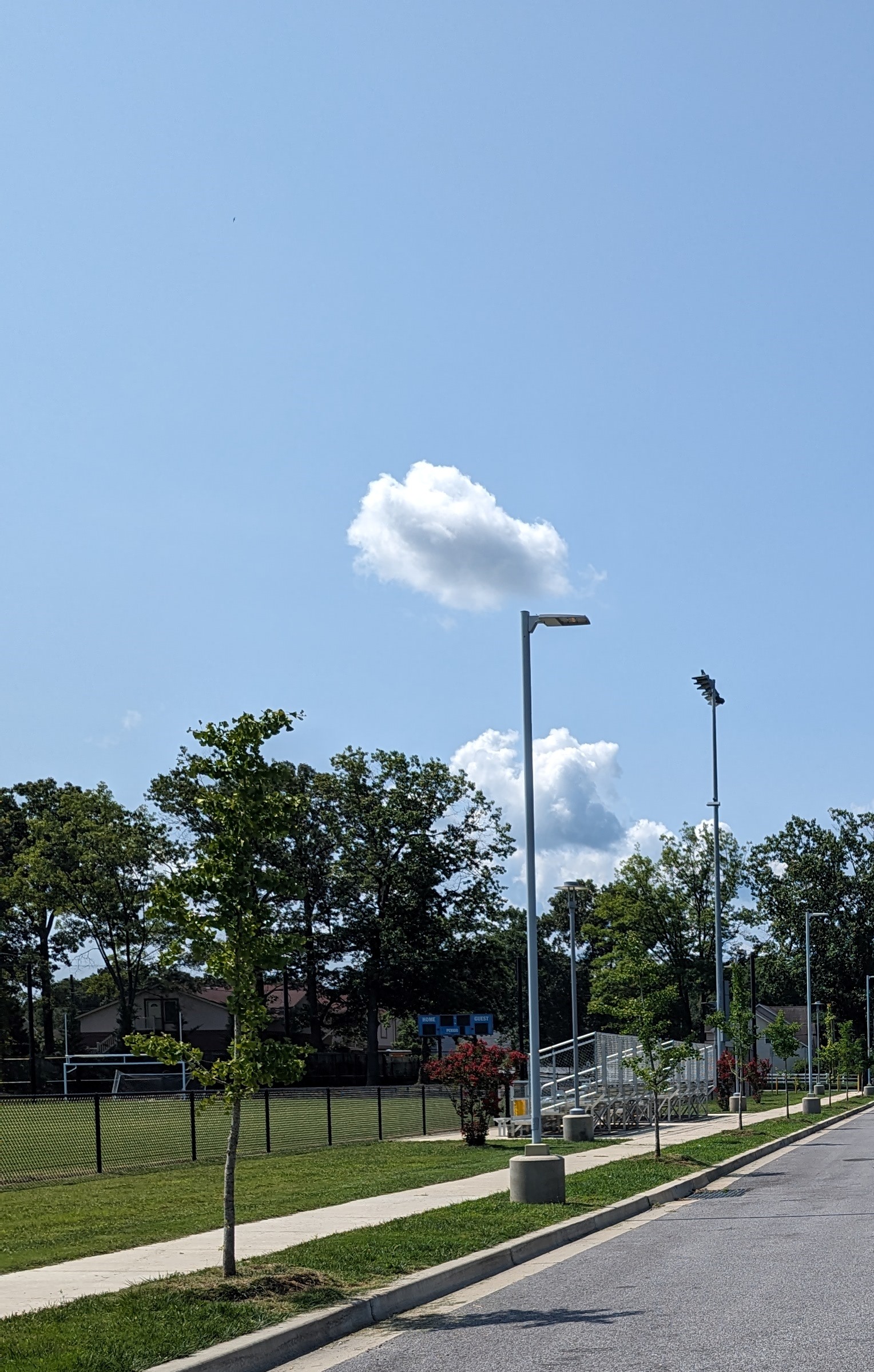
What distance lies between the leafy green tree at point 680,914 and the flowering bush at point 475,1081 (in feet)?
234

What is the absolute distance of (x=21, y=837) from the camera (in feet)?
306

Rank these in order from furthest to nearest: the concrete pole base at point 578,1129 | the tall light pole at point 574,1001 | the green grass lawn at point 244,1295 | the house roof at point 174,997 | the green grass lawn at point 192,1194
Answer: the house roof at point 174,997 → the tall light pole at point 574,1001 → the concrete pole base at point 578,1129 → the green grass lawn at point 192,1194 → the green grass lawn at point 244,1295

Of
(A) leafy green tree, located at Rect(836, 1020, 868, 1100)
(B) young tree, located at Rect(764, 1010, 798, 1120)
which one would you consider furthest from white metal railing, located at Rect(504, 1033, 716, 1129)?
(A) leafy green tree, located at Rect(836, 1020, 868, 1100)

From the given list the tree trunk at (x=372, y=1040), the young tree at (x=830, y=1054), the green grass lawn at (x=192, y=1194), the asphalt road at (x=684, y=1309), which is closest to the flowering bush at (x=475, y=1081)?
the green grass lawn at (x=192, y=1194)

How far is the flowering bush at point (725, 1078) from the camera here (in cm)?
4681

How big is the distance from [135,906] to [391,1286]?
7276 centimetres

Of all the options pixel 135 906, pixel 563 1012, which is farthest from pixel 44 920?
pixel 563 1012

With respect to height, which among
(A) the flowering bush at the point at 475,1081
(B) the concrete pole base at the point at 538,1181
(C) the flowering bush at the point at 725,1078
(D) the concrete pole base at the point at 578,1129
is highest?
(B) the concrete pole base at the point at 538,1181

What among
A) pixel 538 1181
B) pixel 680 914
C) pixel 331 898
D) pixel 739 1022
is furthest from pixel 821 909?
pixel 538 1181

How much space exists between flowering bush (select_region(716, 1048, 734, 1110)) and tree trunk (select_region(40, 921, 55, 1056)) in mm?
47366

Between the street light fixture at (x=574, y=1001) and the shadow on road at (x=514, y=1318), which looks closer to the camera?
the shadow on road at (x=514, y=1318)

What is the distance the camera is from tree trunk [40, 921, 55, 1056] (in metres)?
84.5

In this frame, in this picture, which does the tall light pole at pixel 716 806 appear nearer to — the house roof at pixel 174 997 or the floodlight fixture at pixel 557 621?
the floodlight fixture at pixel 557 621

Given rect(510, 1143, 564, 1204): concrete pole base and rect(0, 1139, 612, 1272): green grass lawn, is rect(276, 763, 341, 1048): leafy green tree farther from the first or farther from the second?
rect(510, 1143, 564, 1204): concrete pole base
